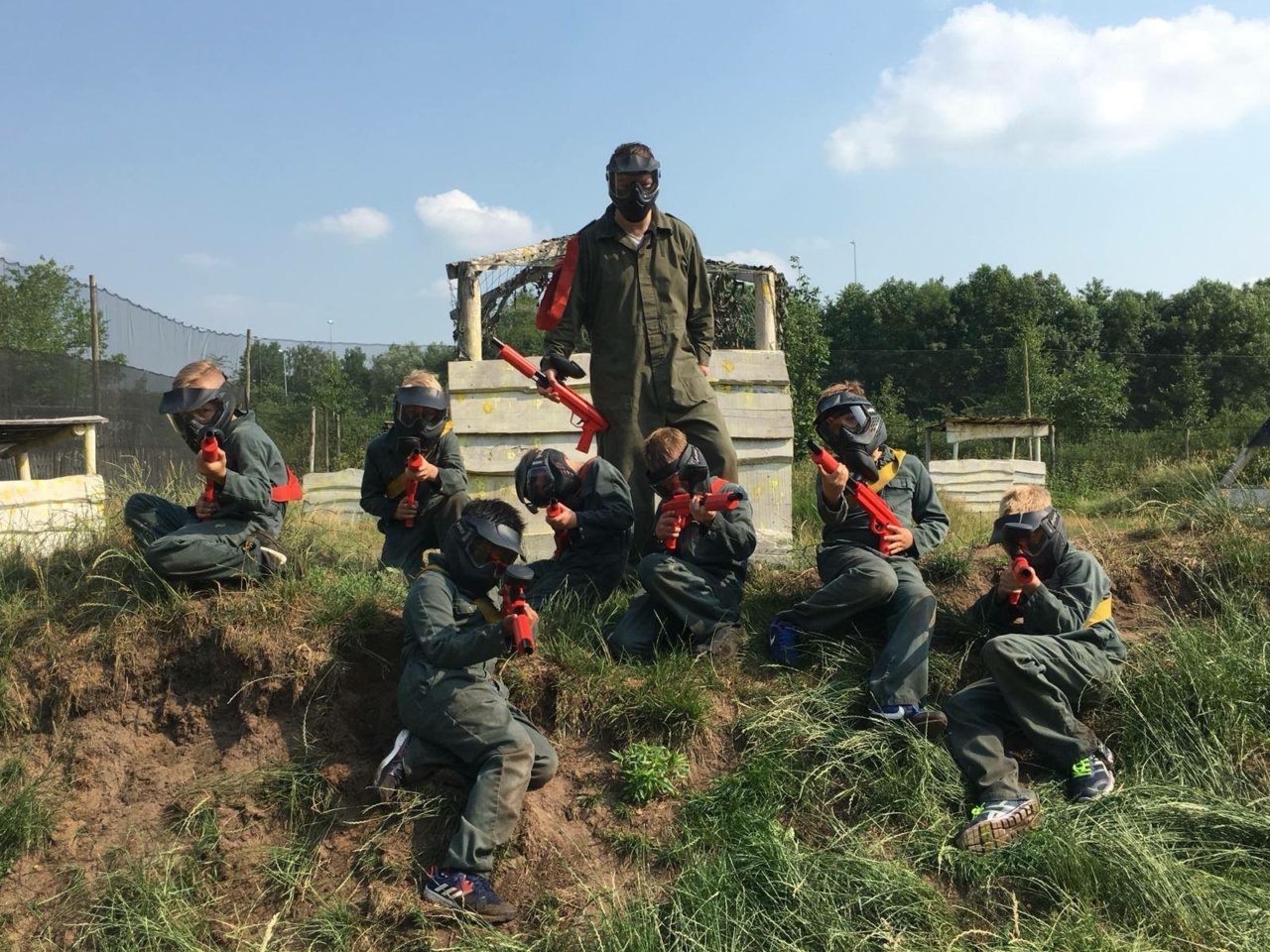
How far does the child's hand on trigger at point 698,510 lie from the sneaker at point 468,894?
78.0 inches

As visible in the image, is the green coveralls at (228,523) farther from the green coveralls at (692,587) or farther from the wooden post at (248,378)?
the wooden post at (248,378)

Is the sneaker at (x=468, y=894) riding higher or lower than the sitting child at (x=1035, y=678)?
lower

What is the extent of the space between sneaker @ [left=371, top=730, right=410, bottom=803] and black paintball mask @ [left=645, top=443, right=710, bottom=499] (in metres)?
1.84

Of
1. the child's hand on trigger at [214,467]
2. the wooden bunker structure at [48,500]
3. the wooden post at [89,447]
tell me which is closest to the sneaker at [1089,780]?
the child's hand on trigger at [214,467]

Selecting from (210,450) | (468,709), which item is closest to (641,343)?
(210,450)

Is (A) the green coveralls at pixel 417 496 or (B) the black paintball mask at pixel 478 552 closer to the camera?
(B) the black paintball mask at pixel 478 552

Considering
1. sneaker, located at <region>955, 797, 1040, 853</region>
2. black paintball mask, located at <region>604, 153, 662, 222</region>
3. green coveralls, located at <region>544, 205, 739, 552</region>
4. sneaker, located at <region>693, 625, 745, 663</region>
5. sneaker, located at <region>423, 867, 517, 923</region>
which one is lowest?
sneaker, located at <region>423, 867, 517, 923</region>

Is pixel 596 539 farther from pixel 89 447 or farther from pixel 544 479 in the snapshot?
pixel 89 447

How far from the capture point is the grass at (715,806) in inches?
139

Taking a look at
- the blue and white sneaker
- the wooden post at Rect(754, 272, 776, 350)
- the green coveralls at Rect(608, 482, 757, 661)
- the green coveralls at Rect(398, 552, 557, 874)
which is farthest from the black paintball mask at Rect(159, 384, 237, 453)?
the wooden post at Rect(754, 272, 776, 350)

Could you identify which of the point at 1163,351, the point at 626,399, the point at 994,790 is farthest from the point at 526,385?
the point at 1163,351

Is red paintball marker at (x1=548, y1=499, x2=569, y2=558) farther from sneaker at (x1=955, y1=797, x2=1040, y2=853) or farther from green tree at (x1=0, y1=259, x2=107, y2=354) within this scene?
green tree at (x1=0, y1=259, x2=107, y2=354)

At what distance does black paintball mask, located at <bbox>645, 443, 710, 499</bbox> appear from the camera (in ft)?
16.9

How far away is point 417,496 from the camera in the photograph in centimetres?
568
